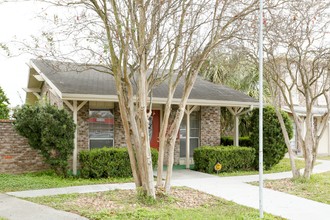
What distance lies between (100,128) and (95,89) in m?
1.77

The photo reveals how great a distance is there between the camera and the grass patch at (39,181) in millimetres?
9273

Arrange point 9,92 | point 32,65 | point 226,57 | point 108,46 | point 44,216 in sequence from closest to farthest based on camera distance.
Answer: point 44,216 < point 108,46 < point 226,57 < point 32,65 < point 9,92

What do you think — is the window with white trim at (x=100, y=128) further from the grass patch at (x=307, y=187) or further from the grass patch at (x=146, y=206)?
the grass patch at (x=307, y=187)

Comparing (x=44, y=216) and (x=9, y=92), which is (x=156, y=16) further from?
(x=9, y=92)

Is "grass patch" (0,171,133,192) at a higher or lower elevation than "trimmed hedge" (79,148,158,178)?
lower

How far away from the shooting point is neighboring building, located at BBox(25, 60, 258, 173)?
37.3 feet

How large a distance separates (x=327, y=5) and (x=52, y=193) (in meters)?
9.38

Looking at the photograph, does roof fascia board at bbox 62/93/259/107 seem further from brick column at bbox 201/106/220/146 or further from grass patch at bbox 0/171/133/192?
grass patch at bbox 0/171/133/192

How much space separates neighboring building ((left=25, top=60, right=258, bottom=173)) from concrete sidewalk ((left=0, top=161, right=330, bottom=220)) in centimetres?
250

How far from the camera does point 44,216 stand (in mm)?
6395

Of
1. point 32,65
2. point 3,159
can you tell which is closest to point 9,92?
point 32,65

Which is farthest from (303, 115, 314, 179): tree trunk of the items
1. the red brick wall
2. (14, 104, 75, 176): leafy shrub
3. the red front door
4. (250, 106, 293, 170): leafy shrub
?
the red brick wall

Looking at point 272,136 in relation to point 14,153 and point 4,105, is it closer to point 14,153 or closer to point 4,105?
point 14,153

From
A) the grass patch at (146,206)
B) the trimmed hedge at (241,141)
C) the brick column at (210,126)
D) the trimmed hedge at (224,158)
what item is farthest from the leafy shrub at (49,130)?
the trimmed hedge at (241,141)
